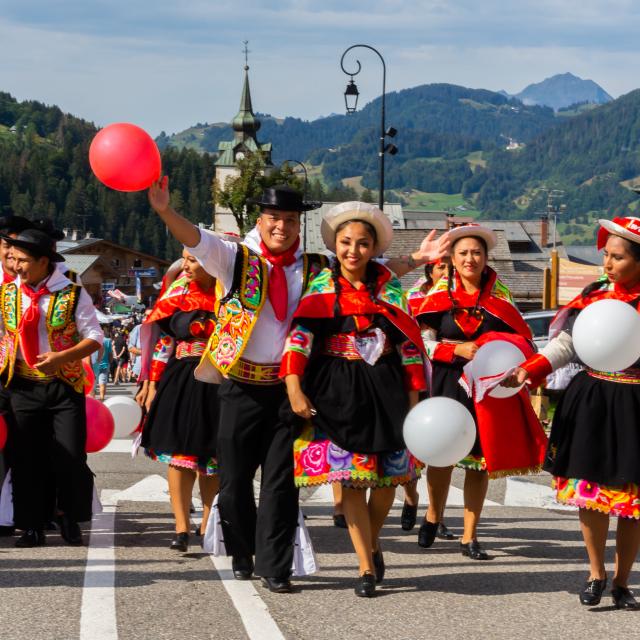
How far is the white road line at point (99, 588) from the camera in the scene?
5.55m

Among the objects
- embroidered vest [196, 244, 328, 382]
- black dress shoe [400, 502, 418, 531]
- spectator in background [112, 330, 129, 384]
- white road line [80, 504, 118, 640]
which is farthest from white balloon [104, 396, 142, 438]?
spectator in background [112, 330, 129, 384]

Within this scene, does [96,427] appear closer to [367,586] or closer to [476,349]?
[476,349]

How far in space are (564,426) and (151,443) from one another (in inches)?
117

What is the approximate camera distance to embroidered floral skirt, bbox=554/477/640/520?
6.03 metres

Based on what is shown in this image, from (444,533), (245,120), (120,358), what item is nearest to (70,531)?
(444,533)

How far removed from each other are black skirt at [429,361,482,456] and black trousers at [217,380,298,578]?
1.57 metres

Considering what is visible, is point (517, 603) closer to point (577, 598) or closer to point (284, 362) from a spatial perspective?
point (577, 598)

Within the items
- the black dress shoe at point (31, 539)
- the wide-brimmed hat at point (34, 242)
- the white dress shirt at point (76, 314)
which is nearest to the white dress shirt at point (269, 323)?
the white dress shirt at point (76, 314)

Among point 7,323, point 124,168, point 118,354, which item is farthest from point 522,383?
point 118,354

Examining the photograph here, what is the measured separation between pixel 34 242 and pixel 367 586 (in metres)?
3.22

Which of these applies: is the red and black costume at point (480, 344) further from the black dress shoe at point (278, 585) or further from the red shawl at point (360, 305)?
the black dress shoe at point (278, 585)

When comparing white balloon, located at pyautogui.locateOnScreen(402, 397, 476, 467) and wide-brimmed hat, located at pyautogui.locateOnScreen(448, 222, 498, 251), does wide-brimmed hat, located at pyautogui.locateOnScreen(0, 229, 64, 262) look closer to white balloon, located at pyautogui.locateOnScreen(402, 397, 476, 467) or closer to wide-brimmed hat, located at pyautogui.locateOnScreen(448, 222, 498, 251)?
wide-brimmed hat, located at pyautogui.locateOnScreen(448, 222, 498, 251)

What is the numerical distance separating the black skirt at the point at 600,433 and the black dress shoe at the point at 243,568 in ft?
5.81

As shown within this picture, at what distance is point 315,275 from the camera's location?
675 cm
